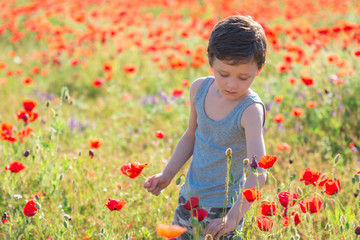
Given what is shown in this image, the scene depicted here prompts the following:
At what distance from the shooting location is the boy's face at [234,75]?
1816mm

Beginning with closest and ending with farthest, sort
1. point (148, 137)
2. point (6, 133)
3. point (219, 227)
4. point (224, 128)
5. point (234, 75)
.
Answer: point (219, 227)
point (234, 75)
point (224, 128)
point (6, 133)
point (148, 137)

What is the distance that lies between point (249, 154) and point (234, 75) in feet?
1.12

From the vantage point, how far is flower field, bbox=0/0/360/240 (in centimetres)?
200

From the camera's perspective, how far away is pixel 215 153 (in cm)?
211

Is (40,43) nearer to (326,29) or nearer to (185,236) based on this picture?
(326,29)

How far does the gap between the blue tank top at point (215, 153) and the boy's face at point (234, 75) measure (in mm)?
122

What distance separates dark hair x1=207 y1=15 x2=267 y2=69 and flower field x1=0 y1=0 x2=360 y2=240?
0.32 meters

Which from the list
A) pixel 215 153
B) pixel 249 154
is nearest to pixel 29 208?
pixel 215 153

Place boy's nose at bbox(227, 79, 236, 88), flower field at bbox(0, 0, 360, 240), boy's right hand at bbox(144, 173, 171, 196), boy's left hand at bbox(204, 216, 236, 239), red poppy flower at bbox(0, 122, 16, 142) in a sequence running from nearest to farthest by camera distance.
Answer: boy's left hand at bbox(204, 216, 236, 239)
boy's nose at bbox(227, 79, 236, 88)
flower field at bbox(0, 0, 360, 240)
boy's right hand at bbox(144, 173, 171, 196)
red poppy flower at bbox(0, 122, 16, 142)

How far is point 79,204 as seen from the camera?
2812 mm

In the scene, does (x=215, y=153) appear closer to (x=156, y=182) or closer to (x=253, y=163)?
(x=156, y=182)

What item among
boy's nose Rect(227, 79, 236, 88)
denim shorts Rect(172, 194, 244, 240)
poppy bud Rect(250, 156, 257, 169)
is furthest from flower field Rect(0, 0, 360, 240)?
boy's nose Rect(227, 79, 236, 88)

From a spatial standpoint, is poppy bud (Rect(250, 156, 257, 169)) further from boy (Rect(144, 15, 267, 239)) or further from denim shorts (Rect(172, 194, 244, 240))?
denim shorts (Rect(172, 194, 244, 240))

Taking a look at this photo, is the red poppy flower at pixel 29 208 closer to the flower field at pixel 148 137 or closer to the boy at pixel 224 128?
the flower field at pixel 148 137
